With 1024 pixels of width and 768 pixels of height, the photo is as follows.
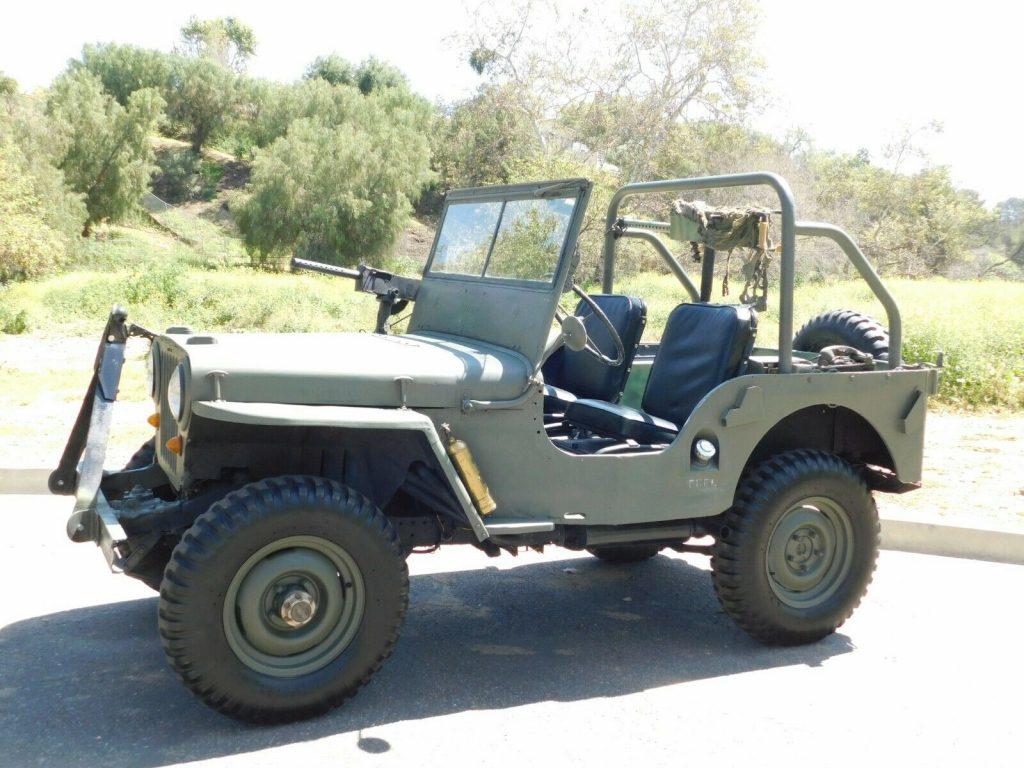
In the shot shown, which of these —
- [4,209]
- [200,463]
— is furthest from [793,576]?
[4,209]

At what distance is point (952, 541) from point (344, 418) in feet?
13.5

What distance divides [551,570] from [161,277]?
621 inches

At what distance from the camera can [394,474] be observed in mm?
3871

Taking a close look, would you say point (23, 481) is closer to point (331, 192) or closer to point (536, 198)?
point (536, 198)

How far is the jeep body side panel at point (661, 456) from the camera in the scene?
383 cm

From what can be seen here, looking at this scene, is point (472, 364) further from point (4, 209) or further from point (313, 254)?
point (313, 254)

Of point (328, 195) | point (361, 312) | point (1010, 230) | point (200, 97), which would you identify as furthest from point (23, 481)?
point (200, 97)

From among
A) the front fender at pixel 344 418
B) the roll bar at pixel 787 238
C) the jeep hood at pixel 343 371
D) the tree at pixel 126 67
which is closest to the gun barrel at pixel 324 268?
the jeep hood at pixel 343 371

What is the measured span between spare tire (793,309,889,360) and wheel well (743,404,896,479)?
0.45 metres

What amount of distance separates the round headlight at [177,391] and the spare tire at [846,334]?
322cm

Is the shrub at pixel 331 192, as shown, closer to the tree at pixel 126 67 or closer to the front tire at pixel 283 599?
the tree at pixel 126 67

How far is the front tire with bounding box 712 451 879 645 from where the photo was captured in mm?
4297

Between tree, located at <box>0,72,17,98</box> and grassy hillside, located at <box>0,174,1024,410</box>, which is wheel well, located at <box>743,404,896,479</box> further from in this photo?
tree, located at <box>0,72,17,98</box>

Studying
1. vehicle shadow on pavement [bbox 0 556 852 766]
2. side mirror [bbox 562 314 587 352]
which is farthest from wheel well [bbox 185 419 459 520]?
vehicle shadow on pavement [bbox 0 556 852 766]
